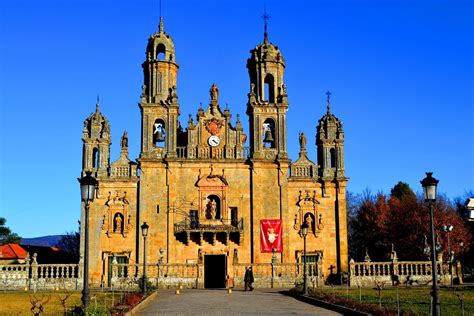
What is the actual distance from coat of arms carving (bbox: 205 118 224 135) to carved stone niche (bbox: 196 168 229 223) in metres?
3.61

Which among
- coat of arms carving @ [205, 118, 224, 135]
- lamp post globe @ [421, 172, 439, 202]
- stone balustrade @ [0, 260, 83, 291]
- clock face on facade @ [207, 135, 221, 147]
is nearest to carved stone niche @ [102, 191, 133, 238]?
stone balustrade @ [0, 260, 83, 291]

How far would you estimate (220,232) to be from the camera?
157 ft

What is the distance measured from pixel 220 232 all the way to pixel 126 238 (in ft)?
24.4

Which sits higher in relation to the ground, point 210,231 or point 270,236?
point 210,231

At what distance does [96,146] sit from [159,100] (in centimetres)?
635

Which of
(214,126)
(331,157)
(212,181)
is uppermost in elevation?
(214,126)

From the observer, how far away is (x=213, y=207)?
48469 millimetres

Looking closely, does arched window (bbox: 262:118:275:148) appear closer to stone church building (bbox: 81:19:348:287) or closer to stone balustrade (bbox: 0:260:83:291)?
stone church building (bbox: 81:19:348:287)

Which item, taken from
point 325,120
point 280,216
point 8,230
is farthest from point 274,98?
point 8,230

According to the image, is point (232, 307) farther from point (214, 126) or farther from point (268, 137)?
point (268, 137)

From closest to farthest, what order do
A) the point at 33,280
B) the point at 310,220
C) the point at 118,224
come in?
1. the point at 33,280
2. the point at 118,224
3. the point at 310,220

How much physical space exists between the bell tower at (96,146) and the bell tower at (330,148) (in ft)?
57.6

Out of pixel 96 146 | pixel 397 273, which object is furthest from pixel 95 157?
pixel 397 273

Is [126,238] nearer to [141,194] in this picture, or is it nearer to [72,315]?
[141,194]
